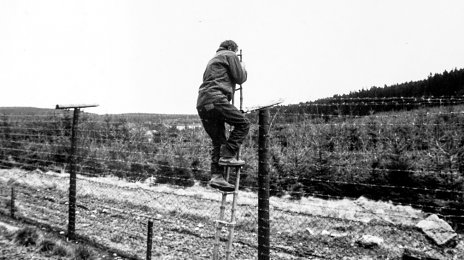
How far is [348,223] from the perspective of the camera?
20.2 ft

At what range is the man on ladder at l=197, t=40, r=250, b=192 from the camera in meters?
3.42

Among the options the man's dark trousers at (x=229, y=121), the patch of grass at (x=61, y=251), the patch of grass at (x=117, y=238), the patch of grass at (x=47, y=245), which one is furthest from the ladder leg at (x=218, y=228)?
the patch of grass at (x=117, y=238)

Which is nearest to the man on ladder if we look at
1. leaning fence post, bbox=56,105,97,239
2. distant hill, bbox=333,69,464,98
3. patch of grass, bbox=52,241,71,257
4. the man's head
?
the man's head

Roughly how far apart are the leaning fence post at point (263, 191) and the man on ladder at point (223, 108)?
0.17 m

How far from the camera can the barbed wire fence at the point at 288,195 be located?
535 cm

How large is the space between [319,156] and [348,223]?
3313 mm

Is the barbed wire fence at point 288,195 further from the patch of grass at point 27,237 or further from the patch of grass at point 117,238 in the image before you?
the patch of grass at point 27,237

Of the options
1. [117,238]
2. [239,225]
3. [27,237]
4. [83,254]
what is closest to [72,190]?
[27,237]

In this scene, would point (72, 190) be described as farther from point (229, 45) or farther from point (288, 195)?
point (288, 195)

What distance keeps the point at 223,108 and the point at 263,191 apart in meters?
0.87

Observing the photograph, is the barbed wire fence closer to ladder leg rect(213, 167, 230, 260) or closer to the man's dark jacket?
ladder leg rect(213, 167, 230, 260)

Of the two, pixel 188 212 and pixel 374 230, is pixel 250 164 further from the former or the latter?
pixel 374 230

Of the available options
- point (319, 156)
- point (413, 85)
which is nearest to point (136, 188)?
point (319, 156)

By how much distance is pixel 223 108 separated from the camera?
3406mm
